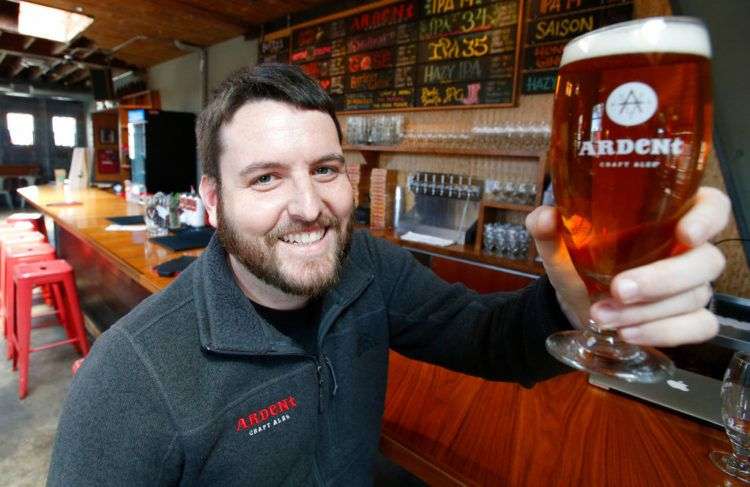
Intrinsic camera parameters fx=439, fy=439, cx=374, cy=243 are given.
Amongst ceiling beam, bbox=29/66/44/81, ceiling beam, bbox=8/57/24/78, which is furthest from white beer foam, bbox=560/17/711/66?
ceiling beam, bbox=29/66/44/81

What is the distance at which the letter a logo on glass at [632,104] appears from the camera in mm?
442

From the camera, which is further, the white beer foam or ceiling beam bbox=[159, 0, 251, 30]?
ceiling beam bbox=[159, 0, 251, 30]

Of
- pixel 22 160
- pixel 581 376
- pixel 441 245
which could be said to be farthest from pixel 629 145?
pixel 22 160

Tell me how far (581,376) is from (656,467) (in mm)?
400

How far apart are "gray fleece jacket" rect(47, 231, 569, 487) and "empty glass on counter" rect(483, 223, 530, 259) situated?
6.91ft

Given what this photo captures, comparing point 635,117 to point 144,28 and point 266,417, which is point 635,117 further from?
point 144,28

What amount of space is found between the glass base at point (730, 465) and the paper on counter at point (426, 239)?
8.21 ft

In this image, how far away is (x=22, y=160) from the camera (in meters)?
14.2

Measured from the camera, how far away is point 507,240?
3.20 meters

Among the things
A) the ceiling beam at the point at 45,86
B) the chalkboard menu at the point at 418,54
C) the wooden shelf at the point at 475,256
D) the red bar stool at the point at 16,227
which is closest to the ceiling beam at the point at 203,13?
the chalkboard menu at the point at 418,54

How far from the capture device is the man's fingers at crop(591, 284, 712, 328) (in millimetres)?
462

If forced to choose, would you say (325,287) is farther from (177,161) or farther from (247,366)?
(177,161)

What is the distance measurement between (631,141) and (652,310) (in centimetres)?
18

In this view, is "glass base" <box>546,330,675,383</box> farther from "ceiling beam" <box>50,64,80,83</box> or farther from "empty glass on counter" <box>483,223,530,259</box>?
"ceiling beam" <box>50,64,80,83</box>
